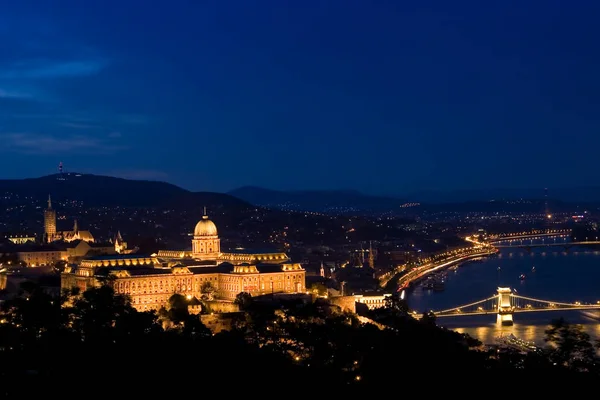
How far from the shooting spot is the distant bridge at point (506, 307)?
3222 cm

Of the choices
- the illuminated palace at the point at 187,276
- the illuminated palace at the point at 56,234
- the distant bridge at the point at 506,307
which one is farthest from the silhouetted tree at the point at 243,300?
the illuminated palace at the point at 56,234

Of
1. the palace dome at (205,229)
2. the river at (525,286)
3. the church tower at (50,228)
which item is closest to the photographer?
the river at (525,286)

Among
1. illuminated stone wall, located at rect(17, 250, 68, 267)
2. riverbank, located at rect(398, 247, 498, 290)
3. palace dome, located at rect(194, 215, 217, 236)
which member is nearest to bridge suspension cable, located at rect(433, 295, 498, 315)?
palace dome, located at rect(194, 215, 217, 236)

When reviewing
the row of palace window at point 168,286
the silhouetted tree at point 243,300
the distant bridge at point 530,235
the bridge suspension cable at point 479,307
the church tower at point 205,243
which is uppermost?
the church tower at point 205,243

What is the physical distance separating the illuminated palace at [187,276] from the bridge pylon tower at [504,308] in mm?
6210

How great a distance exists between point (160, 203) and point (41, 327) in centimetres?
6405

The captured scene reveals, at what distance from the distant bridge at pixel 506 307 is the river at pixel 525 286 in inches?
8.2

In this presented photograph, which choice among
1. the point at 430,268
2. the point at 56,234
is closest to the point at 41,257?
the point at 56,234

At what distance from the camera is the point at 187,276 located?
27.8 meters

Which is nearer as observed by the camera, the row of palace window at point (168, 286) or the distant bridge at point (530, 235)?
the row of palace window at point (168, 286)

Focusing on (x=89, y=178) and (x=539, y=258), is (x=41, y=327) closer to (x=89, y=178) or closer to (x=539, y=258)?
(x=539, y=258)

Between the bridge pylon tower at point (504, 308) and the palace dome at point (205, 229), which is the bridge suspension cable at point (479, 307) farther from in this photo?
the palace dome at point (205, 229)

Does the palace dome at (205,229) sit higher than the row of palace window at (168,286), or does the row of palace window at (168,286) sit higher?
the palace dome at (205,229)

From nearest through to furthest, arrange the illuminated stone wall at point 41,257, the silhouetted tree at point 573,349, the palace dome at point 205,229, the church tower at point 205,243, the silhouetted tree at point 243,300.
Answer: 1. the silhouetted tree at point 573,349
2. the silhouetted tree at point 243,300
3. the church tower at point 205,243
4. the palace dome at point 205,229
5. the illuminated stone wall at point 41,257
